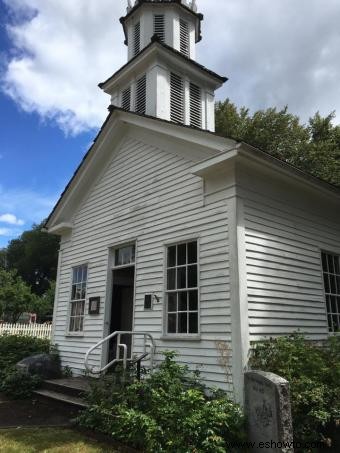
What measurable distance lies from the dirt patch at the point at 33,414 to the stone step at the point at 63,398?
4.0 inches

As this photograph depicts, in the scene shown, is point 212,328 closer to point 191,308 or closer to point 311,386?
point 191,308

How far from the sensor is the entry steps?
768 centimetres

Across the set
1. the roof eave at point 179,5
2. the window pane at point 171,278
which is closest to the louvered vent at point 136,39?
the roof eave at point 179,5

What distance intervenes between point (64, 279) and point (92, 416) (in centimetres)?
601

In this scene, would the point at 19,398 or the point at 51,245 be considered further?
the point at 51,245

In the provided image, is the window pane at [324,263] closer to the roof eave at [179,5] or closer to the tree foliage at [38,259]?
the roof eave at [179,5]

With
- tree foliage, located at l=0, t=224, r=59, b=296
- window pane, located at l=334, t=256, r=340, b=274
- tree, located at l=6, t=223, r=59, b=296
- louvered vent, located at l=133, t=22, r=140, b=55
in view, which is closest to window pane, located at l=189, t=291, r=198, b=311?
window pane, located at l=334, t=256, r=340, b=274

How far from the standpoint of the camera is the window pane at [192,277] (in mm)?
7488

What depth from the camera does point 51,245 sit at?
54906 millimetres

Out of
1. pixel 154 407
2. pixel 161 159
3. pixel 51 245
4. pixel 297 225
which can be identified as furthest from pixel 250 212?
pixel 51 245

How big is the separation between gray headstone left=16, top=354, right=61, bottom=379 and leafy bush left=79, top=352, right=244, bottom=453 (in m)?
3.61

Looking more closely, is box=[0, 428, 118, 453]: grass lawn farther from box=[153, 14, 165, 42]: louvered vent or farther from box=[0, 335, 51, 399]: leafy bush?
box=[153, 14, 165, 42]: louvered vent

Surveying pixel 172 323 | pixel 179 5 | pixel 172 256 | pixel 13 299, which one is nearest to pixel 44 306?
pixel 13 299

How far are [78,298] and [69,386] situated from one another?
3031 millimetres
